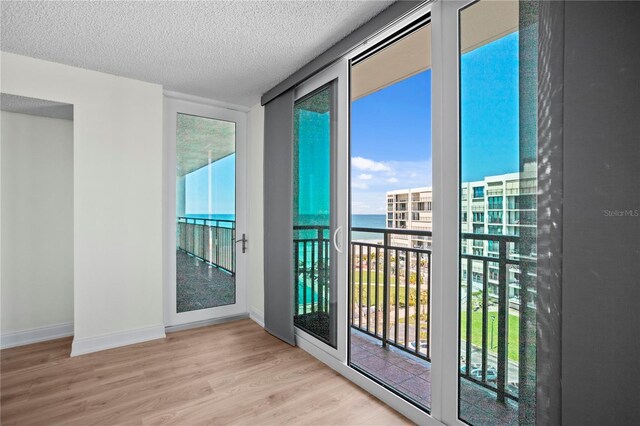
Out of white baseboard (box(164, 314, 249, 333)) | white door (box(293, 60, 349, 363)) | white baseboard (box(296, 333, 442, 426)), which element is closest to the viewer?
white baseboard (box(296, 333, 442, 426))

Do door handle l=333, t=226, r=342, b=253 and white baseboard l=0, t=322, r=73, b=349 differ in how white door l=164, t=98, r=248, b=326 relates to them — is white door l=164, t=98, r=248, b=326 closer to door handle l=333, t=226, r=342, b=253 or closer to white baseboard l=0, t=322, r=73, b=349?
white baseboard l=0, t=322, r=73, b=349

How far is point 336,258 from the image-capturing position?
2676 millimetres

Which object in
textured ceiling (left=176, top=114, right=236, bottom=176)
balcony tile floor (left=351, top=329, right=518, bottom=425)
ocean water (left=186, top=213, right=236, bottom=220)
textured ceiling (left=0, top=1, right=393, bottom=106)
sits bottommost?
balcony tile floor (left=351, top=329, right=518, bottom=425)

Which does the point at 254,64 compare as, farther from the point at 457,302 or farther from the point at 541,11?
the point at 457,302

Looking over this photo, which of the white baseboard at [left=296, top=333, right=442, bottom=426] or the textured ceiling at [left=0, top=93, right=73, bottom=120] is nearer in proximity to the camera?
the white baseboard at [left=296, top=333, right=442, bottom=426]

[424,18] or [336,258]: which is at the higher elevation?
[424,18]

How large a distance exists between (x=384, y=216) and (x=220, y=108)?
225cm

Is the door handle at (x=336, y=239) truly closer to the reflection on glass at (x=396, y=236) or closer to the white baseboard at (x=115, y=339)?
the reflection on glass at (x=396, y=236)

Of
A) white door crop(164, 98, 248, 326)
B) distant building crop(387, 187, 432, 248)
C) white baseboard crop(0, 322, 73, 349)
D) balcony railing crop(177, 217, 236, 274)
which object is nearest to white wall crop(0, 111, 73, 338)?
white baseboard crop(0, 322, 73, 349)

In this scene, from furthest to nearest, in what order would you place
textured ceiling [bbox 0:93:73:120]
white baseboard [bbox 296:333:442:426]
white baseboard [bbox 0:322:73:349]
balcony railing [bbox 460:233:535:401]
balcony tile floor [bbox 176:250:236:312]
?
balcony tile floor [bbox 176:250:236:312]
white baseboard [bbox 0:322:73:349]
textured ceiling [bbox 0:93:73:120]
white baseboard [bbox 296:333:442:426]
balcony railing [bbox 460:233:535:401]

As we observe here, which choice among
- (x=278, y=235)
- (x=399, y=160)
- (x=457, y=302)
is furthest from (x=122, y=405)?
(x=399, y=160)

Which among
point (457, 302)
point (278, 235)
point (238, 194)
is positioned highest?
point (238, 194)

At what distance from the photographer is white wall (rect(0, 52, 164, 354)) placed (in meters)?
2.88

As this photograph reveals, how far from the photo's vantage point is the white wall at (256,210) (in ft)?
12.1
